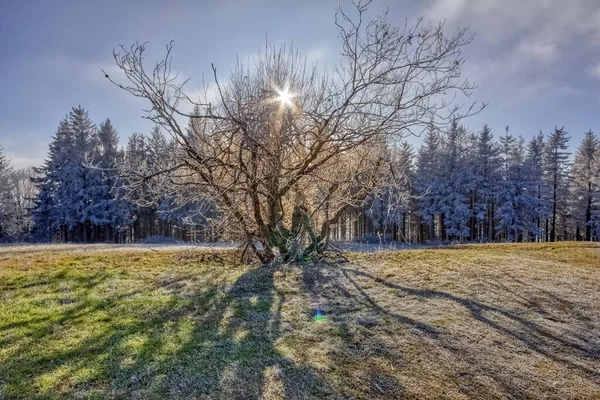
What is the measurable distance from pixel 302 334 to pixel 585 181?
32701mm

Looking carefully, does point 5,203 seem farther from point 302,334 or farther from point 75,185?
point 302,334

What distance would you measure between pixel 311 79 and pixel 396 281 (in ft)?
11.0

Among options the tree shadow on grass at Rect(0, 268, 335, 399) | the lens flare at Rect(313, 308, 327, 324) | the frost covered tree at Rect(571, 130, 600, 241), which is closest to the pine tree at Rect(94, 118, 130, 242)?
the tree shadow on grass at Rect(0, 268, 335, 399)

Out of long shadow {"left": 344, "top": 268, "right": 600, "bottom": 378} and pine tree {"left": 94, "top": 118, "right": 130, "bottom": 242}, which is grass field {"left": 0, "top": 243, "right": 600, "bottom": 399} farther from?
pine tree {"left": 94, "top": 118, "right": 130, "bottom": 242}

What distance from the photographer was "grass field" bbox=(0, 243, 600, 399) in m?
2.29

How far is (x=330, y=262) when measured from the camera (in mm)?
6285

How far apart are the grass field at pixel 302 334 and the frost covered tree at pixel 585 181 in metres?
28.0

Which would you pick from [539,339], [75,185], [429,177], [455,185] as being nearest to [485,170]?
[455,185]

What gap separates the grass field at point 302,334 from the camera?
2285 mm

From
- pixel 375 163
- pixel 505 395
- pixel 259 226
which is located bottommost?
pixel 505 395

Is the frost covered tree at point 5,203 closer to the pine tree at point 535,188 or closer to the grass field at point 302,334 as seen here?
the grass field at point 302,334

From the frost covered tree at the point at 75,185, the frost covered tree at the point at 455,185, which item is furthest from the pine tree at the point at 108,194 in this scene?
the frost covered tree at the point at 455,185

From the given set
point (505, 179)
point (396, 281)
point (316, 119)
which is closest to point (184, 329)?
point (396, 281)

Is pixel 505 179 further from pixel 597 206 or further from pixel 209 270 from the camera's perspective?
pixel 209 270
